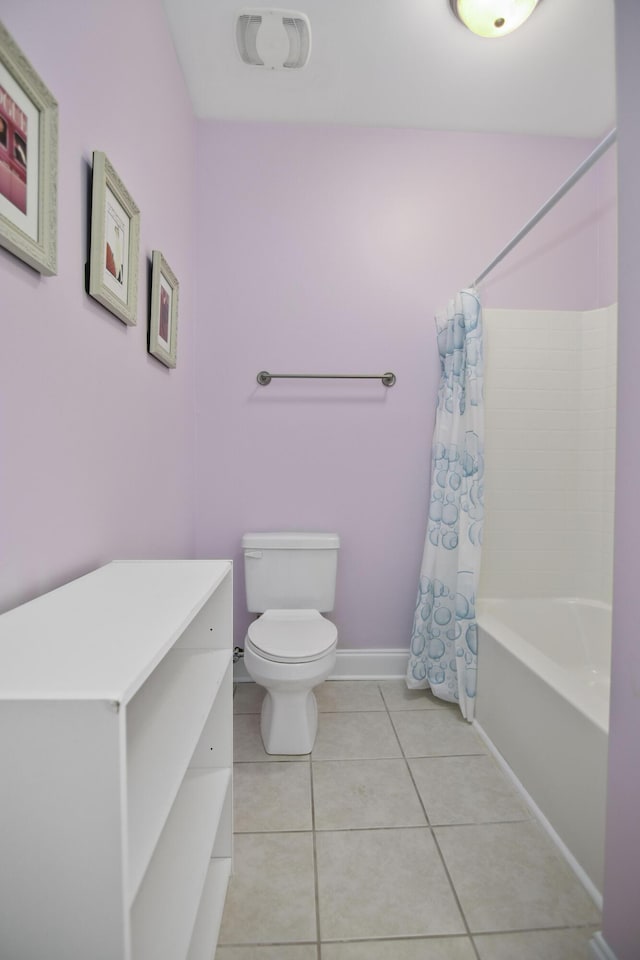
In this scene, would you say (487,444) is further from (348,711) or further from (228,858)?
(228,858)

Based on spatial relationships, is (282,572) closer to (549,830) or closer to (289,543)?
(289,543)

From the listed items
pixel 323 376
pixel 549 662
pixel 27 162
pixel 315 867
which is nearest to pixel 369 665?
pixel 549 662

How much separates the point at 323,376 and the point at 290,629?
1111 millimetres

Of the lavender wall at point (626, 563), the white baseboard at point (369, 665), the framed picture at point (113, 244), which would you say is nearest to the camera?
the lavender wall at point (626, 563)

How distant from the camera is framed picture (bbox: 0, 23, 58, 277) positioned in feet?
2.32

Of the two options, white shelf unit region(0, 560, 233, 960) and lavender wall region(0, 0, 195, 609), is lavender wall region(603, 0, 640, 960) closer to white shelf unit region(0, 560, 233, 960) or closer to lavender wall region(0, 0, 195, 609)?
white shelf unit region(0, 560, 233, 960)

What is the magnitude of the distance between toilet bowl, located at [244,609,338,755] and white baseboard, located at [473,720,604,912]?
67 centimetres

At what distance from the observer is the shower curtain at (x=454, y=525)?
189 centimetres

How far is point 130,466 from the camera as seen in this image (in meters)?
1.33

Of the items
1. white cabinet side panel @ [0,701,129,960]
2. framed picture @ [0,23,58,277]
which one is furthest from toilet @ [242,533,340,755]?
framed picture @ [0,23,58,277]

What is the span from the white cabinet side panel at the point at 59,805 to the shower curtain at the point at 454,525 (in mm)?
1630

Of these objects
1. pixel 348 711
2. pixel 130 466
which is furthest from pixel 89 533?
pixel 348 711

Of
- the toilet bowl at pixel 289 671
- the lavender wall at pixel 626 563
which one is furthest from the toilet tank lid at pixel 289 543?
the lavender wall at pixel 626 563

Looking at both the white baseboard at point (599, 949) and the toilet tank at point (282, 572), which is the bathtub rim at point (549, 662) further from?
the toilet tank at point (282, 572)
